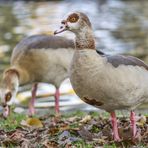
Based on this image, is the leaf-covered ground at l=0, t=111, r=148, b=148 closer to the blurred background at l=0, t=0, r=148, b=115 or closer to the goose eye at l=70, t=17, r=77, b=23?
the goose eye at l=70, t=17, r=77, b=23

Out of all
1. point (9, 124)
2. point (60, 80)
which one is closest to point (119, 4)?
point (60, 80)

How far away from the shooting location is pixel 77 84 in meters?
7.16

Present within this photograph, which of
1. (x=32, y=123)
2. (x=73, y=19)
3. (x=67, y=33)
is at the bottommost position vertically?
(x=32, y=123)

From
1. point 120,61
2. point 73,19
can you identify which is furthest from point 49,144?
point 73,19

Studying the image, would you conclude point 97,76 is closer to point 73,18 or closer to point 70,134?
point 73,18

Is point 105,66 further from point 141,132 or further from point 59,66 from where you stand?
point 59,66

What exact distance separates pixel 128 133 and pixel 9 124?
2109mm

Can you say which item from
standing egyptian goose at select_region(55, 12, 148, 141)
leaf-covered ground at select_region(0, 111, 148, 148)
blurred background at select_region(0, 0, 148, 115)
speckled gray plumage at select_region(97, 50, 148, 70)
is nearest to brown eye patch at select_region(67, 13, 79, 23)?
standing egyptian goose at select_region(55, 12, 148, 141)

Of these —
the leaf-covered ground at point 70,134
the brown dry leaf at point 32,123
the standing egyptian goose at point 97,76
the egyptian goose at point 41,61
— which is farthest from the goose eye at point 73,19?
the egyptian goose at point 41,61

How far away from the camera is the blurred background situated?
15.1 m

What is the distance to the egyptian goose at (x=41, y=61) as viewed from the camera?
11.4 meters

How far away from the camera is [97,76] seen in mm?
7125

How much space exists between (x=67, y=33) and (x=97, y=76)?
694 inches

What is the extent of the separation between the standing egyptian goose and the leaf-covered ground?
294mm
